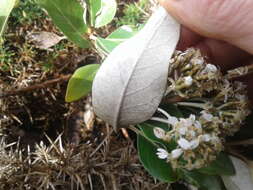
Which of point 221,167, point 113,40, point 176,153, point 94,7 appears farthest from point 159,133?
point 94,7

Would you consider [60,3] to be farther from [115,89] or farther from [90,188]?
[90,188]

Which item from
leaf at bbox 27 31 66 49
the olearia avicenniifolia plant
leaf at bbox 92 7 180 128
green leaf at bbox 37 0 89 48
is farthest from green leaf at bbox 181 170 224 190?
leaf at bbox 27 31 66 49

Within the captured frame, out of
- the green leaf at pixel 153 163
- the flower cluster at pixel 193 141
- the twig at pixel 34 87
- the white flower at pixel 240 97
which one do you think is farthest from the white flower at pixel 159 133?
the twig at pixel 34 87

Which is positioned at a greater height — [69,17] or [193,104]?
[69,17]

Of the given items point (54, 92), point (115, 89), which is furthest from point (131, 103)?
point (54, 92)

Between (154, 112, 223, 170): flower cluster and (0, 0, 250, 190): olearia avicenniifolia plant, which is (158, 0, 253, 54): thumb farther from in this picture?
(154, 112, 223, 170): flower cluster

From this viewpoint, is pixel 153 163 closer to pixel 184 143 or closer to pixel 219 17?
pixel 184 143

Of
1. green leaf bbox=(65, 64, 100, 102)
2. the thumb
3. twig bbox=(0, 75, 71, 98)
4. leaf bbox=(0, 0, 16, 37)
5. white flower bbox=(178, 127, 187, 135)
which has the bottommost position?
white flower bbox=(178, 127, 187, 135)
